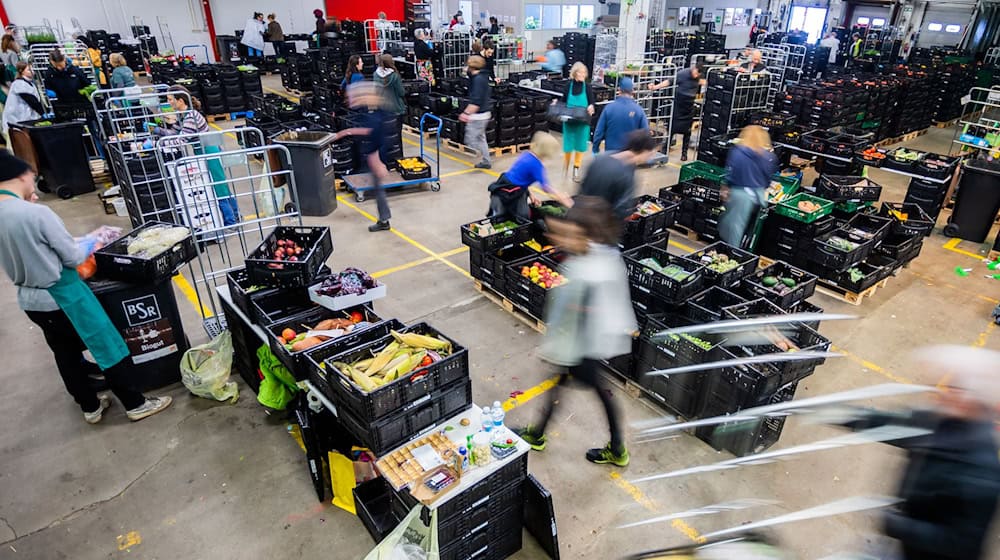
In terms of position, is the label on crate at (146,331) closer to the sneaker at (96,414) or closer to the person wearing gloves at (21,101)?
the sneaker at (96,414)

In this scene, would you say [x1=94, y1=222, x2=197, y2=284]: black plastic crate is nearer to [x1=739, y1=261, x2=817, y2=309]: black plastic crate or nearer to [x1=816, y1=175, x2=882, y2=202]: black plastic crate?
[x1=739, y1=261, x2=817, y2=309]: black plastic crate

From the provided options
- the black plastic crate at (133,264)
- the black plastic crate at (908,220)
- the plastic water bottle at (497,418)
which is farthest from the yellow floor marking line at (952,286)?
the black plastic crate at (133,264)

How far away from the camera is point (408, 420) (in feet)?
11.7

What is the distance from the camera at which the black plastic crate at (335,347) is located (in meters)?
3.77

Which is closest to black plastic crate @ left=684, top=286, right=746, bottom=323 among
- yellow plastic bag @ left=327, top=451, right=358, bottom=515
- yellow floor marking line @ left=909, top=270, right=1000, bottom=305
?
yellow plastic bag @ left=327, top=451, right=358, bottom=515

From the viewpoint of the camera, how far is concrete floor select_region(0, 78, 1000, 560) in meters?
3.79

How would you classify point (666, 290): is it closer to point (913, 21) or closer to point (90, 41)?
point (90, 41)

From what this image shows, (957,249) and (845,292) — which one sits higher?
(845,292)

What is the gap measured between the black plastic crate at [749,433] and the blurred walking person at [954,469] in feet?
5.79

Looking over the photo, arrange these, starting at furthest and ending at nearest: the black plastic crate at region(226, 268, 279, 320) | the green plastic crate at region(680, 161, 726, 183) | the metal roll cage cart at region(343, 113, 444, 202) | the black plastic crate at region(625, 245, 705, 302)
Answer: the metal roll cage cart at region(343, 113, 444, 202) → the green plastic crate at region(680, 161, 726, 183) → the black plastic crate at region(625, 245, 705, 302) → the black plastic crate at region(226, 268, 279, 320)

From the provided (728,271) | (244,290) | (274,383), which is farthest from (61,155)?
(728,271)

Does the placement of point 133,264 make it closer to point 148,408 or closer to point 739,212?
point 148,408

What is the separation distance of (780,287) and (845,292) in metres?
1.70

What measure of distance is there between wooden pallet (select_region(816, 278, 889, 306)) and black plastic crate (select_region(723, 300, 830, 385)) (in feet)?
7.52
